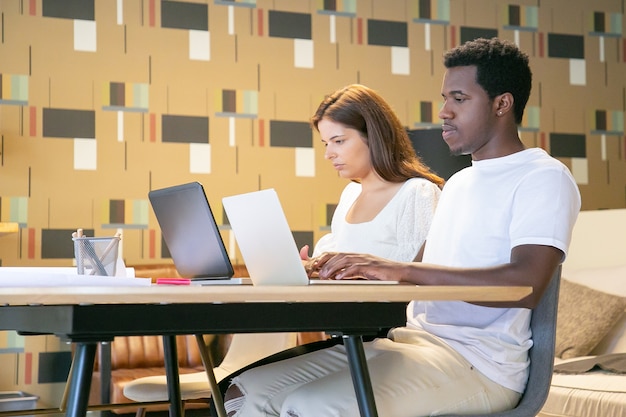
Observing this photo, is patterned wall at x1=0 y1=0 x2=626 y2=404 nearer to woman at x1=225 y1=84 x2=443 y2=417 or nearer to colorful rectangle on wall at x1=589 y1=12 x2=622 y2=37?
colorful rectangle on wall at x1=589 y1=12 x2=622 y2=37

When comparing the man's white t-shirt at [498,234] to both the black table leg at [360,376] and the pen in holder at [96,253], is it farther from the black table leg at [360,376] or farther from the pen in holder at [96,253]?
the pen in holder at [96,253]

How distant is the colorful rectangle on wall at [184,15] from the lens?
4789mm

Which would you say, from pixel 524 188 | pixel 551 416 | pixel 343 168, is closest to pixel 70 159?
pixel 343 168

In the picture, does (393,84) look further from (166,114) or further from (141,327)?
(141,327)

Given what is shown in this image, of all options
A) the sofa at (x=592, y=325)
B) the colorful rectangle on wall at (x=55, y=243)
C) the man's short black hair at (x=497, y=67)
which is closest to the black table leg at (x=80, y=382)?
the man's short black hair at (x=497, y=67)

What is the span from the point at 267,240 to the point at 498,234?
56cm

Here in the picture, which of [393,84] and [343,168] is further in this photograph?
[393,84]

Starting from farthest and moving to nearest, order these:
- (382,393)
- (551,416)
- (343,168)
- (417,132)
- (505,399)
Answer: (417,132), (551,416), (343,168), (505,399), (382,393)

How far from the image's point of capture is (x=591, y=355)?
3.87 m

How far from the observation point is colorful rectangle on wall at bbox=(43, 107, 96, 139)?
4.56m

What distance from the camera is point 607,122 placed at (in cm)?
561

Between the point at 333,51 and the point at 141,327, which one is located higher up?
the point at 333,51

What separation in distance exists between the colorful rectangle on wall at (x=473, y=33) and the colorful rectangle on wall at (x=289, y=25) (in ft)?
3.13

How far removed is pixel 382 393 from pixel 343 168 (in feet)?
4.43
